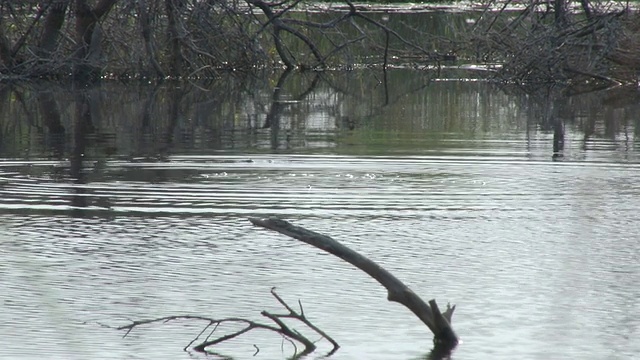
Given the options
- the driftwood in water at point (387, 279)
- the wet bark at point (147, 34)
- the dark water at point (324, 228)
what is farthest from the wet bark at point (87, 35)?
the driftwood in water at point (387, 279)

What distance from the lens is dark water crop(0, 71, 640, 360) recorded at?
6527 millimetres

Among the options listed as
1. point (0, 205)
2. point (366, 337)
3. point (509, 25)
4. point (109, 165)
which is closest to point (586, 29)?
point (509, 25)

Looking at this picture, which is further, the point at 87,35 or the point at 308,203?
the point at 87,35

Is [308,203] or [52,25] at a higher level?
[52,25]

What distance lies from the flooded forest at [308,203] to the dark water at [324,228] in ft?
0.08

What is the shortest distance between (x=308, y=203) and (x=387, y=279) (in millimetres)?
4222

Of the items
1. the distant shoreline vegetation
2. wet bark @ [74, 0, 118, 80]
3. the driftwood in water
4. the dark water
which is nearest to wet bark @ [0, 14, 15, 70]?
the distant shoreline vegetation

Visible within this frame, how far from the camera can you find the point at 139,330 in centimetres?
649

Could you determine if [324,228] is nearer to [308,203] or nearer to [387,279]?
[308,203]

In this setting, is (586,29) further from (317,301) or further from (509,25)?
(317,301)

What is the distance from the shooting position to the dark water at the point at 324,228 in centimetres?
653

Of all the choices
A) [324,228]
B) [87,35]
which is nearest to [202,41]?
[87,35]

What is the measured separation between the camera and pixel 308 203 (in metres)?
10.3

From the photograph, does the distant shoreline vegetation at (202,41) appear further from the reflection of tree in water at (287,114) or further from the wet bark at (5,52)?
the reflection of tree in water at (287,114)
